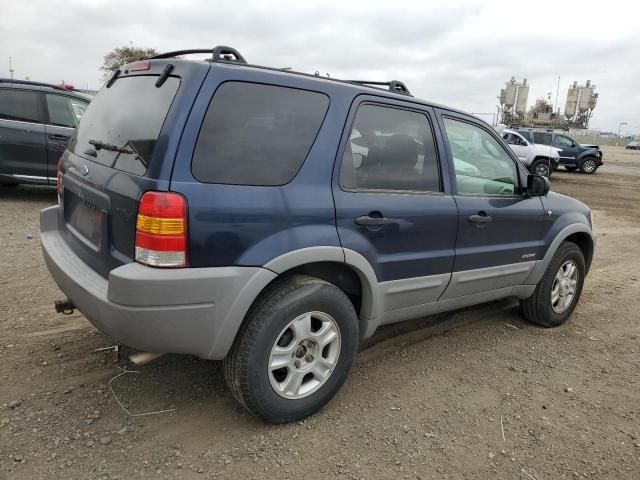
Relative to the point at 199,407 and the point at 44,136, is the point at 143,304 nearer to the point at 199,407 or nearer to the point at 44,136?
the point at 199,407

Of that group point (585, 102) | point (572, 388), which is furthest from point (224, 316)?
point (585, 102)

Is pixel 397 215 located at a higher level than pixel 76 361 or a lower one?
higher

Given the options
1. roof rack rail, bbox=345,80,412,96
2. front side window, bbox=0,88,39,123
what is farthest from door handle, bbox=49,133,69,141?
roof rack rail, bbox=345,80,412,96

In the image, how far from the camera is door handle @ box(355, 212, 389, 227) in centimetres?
275

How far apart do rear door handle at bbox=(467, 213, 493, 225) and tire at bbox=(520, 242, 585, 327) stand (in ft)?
3.47

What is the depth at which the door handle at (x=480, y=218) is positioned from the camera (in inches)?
133

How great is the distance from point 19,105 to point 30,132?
0.47m

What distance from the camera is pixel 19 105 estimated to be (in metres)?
7.53

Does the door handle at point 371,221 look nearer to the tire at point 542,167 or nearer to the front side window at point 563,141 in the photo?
the tire at point 542,167

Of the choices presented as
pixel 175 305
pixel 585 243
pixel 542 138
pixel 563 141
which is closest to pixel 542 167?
pixel 542 138

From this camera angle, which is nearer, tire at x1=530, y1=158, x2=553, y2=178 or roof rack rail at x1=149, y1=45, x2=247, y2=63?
roof rack rail at x1=149, y1=45, x2=247, y2=63

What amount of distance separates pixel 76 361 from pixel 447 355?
8.27ft

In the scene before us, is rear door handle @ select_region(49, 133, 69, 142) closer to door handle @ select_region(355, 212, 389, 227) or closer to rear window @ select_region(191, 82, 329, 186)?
rear window @ select_region(191, 82, 329, 186)

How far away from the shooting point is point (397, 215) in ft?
9.61
